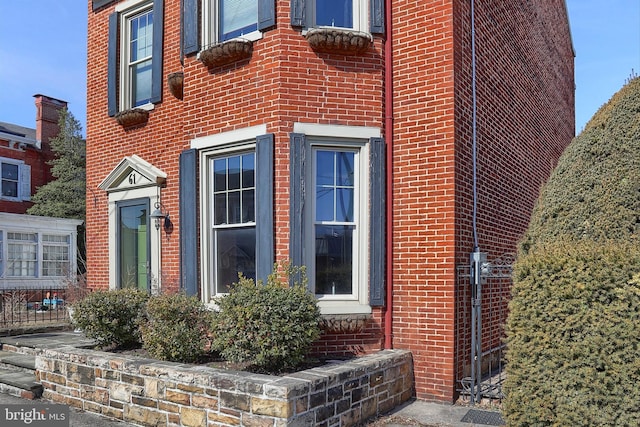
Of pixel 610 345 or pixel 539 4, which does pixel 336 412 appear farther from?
pixel 539 4

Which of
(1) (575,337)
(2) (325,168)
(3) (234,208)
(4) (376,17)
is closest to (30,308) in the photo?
(3) (234,208)

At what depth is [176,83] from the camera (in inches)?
319

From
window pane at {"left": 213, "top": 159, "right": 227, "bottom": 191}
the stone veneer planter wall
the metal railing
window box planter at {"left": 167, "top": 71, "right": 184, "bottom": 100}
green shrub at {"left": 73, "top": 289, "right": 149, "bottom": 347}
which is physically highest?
window box planter at {"left": 167, "top": 71, "right": 184, "bottom": 100}

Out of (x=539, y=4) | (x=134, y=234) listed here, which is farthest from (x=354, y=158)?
(x=539, y=4)

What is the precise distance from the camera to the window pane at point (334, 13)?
22.3 ft

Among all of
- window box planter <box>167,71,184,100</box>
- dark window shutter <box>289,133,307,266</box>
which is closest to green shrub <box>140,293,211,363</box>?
dark window shutter <box>289,133,307,266</box>

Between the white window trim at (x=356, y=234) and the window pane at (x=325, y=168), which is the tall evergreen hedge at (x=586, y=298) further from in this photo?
the window pane at (x=325, y=168)

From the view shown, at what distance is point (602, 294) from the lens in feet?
13.4

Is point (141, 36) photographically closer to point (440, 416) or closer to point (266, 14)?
point (266, 14)

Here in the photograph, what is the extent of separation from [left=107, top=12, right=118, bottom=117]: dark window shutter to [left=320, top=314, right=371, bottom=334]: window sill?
5.88 m

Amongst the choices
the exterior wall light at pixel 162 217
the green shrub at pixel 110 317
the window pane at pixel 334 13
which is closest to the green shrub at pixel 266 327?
the green shrub at pixel 110 317

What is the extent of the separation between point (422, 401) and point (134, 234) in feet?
18.7

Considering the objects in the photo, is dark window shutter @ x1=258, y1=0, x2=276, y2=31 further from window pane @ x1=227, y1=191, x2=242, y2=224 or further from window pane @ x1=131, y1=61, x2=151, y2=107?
window pane @ x1=131, y1=61, x2=151, y2=107

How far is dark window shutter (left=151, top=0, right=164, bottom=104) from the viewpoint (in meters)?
8.62
